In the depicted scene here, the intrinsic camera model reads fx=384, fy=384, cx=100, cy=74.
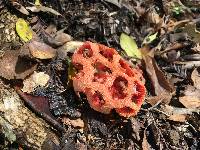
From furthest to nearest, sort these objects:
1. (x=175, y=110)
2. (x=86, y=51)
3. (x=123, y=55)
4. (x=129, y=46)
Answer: (x=129, y=46)
(x=123, y=55)
(x=175, y=110)
(x=86, y=51)

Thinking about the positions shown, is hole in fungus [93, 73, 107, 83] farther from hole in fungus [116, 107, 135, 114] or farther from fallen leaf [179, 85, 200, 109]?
fallen leaf [179, 85, 200, 109]

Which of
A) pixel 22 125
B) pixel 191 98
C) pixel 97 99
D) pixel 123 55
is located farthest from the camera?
A: pixel 123 55

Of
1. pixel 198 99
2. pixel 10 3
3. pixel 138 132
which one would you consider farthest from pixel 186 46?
pixel 10 3

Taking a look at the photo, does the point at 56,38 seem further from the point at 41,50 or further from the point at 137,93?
the point at 137,93

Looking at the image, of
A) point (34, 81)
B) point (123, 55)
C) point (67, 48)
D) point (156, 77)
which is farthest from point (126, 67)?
point (34, 81)

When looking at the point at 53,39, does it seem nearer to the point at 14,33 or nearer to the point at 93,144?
the point at 14,33

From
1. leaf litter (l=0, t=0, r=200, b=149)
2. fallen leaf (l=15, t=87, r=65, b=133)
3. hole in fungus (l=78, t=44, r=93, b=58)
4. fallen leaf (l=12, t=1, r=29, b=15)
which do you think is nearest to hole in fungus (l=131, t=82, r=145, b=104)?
leaf litter (l=0, t=0, r=200, b=149)

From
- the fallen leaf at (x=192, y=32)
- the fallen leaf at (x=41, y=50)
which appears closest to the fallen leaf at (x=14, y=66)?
the fallen leaf at (x=41, y=50)
